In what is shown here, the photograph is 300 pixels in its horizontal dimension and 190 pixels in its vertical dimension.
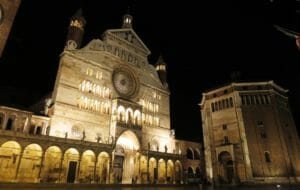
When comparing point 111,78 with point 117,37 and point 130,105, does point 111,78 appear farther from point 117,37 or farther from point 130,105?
point 117,37

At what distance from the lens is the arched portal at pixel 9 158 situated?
854 inches

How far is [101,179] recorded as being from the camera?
27.0 meters

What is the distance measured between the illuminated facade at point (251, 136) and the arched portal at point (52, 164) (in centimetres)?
2411

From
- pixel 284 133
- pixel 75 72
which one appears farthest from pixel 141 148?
pixel 284 133

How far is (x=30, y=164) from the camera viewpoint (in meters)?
23.2

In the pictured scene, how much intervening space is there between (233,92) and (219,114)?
4.61 metres

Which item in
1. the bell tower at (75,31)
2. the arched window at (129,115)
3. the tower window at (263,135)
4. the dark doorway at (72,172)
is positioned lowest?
the dark doorway at (72,172)

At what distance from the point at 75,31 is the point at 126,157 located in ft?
68.7

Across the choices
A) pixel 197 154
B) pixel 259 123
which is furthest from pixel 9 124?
pixel 259 123

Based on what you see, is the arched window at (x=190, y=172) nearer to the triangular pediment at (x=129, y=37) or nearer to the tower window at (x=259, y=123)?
the tower window at (x=259, y=123)

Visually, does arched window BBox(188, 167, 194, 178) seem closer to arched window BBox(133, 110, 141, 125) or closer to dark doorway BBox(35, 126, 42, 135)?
arched window BBox(133, 110, 141, 125)

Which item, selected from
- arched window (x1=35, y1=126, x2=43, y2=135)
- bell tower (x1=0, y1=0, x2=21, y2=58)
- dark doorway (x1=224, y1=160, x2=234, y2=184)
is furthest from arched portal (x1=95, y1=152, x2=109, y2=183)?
dark doorway (x1=224, y1=160, x2=234, y2=184)

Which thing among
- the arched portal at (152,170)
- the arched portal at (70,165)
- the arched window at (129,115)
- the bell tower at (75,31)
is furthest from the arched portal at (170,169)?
the bell tower at (75,31)

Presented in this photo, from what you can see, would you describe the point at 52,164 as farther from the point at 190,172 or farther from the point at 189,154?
the point at 189,154
